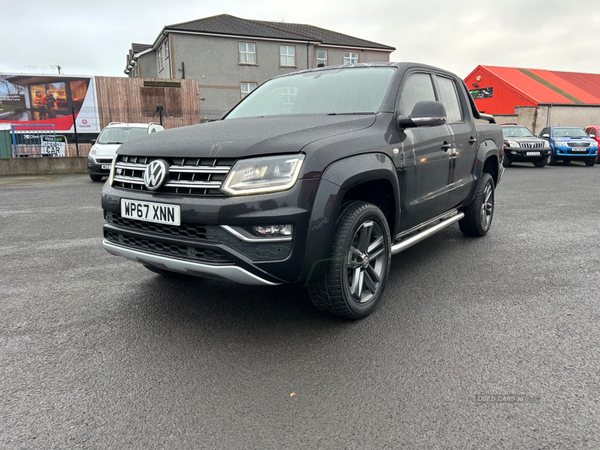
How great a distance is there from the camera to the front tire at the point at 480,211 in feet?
18.2

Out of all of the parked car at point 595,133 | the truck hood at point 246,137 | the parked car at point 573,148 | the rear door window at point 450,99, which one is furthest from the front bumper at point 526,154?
the truck hood at point 246,137

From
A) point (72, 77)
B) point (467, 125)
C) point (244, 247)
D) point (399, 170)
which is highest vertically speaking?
point (72, 77)

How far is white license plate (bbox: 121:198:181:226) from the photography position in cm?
287

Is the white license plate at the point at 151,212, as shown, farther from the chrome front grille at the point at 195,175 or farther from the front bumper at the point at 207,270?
the front bumper at the point at 207,270

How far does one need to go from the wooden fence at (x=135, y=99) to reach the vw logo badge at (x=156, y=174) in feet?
86.8

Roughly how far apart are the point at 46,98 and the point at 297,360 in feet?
102

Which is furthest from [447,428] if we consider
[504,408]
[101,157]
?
[101,157]

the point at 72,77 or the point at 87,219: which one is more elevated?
the point at 72,77

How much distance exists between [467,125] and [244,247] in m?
3.38

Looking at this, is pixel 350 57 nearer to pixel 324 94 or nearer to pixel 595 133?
pixel 595 133

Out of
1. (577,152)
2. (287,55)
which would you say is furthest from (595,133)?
(287,55)

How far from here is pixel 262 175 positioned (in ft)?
8.98

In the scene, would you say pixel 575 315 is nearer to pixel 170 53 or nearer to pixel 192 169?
pixel 192 169

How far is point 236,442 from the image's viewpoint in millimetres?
2051
